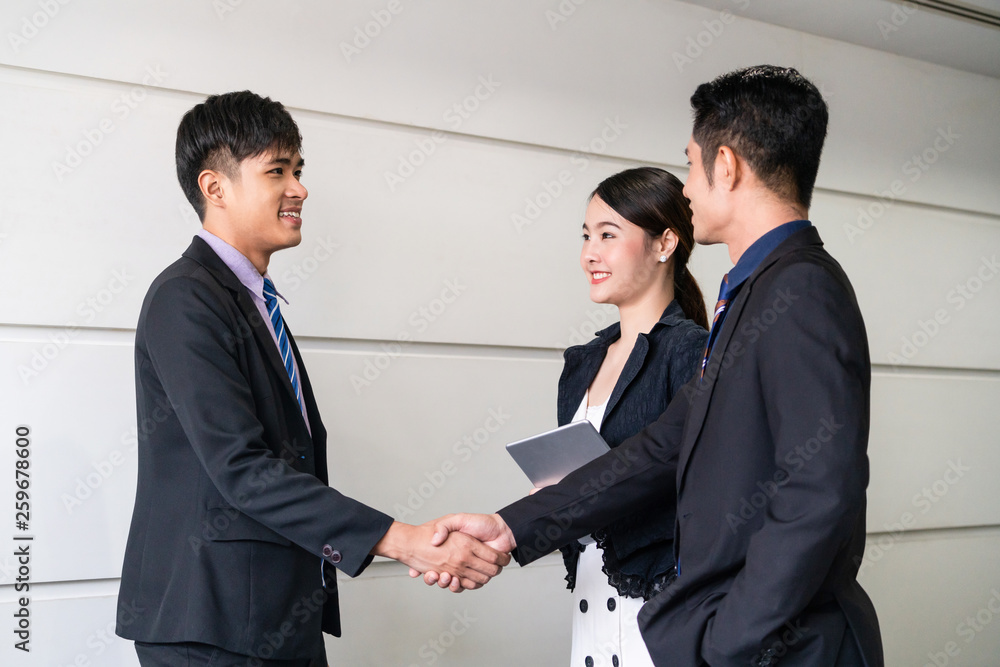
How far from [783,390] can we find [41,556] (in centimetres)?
203

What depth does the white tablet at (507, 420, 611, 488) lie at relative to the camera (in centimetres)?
185

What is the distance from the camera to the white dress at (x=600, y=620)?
5.80 ft

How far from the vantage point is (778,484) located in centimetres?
120

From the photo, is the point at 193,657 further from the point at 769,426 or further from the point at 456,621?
the point at 456,621

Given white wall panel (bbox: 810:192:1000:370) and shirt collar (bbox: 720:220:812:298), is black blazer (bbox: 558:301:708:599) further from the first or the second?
white wall panel (bbox: 810:192:1000:370)

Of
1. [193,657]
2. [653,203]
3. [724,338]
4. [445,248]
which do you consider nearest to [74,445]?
[193,657]

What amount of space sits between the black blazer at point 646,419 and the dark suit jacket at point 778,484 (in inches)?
14.2

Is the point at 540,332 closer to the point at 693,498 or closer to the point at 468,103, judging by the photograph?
the point at 468,103

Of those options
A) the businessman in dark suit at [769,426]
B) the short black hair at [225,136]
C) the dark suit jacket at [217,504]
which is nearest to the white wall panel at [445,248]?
the short black hair at [225,136]

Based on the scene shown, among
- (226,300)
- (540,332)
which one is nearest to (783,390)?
(226,300)

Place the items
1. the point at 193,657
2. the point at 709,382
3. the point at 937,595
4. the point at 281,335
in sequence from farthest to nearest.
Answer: the point at 937,595
the point at 281,335
the point at 193,657
the point at 709,382

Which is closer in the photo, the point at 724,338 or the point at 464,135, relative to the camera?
the point at 724,338

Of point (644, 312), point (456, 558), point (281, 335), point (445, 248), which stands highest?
point (445, 248)

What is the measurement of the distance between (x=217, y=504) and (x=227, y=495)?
0.12 feet
